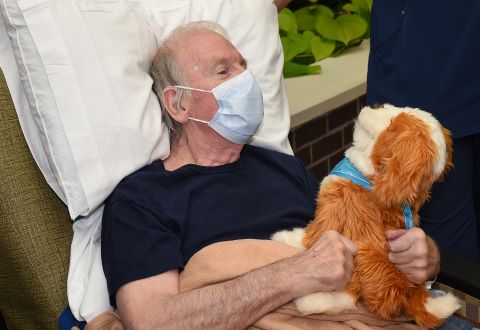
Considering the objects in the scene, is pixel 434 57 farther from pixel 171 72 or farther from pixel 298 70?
pixel 298 70

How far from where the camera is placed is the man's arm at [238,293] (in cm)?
132

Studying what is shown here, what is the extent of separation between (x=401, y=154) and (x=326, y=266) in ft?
0.91

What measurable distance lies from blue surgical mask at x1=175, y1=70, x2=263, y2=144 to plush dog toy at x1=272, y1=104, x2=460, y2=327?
255 millimetres

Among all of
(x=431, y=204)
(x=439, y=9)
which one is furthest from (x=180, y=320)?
(x=439, y=9)

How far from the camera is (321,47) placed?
120 inches

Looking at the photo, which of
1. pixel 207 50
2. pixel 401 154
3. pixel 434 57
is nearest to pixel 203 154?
pixel 207 50

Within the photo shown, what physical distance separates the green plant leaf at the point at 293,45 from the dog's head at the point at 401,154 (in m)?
1.52

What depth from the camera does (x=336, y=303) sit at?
1349 mm

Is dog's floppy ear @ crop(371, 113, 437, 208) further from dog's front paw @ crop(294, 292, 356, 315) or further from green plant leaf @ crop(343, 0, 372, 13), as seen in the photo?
green plant leaf @ crop(343, 0, 372, 13)

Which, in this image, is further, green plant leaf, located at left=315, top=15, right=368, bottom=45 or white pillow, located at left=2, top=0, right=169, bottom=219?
green plant leaf, located at left=315, top=15, right=368, bottom=45

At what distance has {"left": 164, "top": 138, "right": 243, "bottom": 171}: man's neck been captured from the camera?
162 centimetres

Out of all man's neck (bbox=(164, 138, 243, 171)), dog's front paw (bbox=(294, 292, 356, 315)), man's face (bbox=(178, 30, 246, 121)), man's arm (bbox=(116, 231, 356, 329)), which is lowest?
dog's front paw (bbox=(294, 292, 356, 315))

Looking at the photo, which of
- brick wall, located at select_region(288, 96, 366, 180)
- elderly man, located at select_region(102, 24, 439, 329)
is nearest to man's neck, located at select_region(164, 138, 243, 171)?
elderly man, located at select_region(102, 24, 439, 329)

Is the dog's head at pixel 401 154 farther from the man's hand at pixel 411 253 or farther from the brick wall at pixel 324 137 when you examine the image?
the brick wall at pixel 324 137
